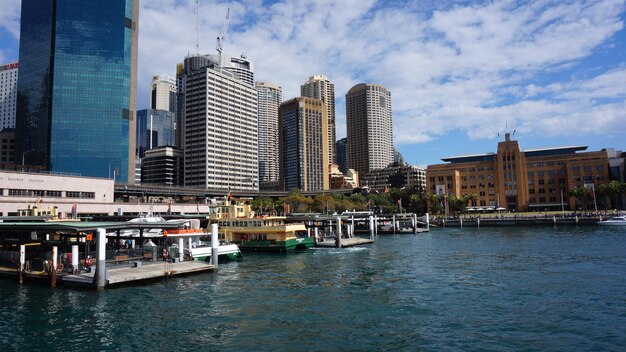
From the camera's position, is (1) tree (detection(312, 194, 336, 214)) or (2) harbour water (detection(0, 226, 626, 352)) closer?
(2) harbour water (detection(0, 226, 626, 352))

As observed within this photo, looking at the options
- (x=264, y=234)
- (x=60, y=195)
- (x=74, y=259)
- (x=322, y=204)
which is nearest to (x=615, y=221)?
(x=322, y=204)

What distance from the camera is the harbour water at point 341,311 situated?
28.0 meters

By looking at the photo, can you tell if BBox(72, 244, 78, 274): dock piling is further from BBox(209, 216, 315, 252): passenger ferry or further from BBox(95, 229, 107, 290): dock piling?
BBox(209, 216, 315, 252): passenger ferry

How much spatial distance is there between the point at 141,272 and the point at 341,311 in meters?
23.7

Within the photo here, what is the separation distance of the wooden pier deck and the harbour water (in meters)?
0.98

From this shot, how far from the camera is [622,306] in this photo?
3509 centimetres

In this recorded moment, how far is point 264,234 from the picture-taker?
3231 inches

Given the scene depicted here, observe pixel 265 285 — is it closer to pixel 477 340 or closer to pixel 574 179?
pixel 477 340

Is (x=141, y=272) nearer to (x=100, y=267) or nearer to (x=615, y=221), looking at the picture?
(x=100, y=267)

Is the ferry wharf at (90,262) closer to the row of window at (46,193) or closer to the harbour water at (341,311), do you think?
the harbour water at (341,311)

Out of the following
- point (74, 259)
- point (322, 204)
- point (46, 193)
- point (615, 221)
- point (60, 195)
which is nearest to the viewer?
point (74, 259)

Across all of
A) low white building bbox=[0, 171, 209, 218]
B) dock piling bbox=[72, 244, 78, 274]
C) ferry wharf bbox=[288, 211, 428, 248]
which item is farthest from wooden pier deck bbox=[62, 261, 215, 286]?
low white building bbox=[0, 171, 209, 218]

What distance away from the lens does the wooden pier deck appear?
44.2 metres

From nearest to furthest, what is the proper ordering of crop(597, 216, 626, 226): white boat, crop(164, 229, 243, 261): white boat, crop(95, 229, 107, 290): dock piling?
1. crop(95, 229, 107, 290): dock piling
2. crop(164, 229, 243, 261): white boat
3. crop(597, 216, 626, 226): white boat
